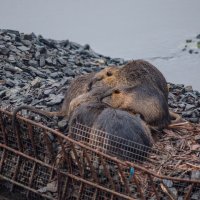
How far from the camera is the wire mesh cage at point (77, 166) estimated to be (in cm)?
484

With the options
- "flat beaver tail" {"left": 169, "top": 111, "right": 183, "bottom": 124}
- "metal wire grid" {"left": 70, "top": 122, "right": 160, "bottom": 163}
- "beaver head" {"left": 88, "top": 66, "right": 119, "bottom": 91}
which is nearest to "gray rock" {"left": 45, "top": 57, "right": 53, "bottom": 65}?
"beaver head" {"left": 88, "top": 66, "right": 119, "bottom": 91}

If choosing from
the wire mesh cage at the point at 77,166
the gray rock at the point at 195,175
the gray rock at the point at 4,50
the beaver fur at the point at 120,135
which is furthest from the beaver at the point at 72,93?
the gray rock at the point at 4,50

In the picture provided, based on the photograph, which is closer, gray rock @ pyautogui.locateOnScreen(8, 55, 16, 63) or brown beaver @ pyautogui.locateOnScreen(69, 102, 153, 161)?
brown beaver @ pyautogui.locateOnScreen(69, 102, 153, 161)

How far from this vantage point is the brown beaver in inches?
206

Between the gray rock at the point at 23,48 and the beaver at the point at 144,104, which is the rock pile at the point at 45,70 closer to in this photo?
the gray rock at the point at 23,48

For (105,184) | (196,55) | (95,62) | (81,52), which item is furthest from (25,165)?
(196,55)

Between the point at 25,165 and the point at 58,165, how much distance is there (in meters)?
0.57

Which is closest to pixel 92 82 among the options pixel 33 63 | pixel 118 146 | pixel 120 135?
pixel 120 135

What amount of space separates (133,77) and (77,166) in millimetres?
1506

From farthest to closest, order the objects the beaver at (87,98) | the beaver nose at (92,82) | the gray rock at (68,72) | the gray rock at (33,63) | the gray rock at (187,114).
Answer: the gray rock at (33,63)
the gray rock at (68,72)
the gray rock at (187,114)
the beaver nose at (92,82)
the beaver at (87,98)

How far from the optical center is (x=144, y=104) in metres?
6.04

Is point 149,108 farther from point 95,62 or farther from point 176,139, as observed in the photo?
point 95,62

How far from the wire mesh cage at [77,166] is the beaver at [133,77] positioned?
1053 mm

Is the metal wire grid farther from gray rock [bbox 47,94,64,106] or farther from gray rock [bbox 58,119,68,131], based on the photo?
gray rock [bbox 47,94,64,106]
